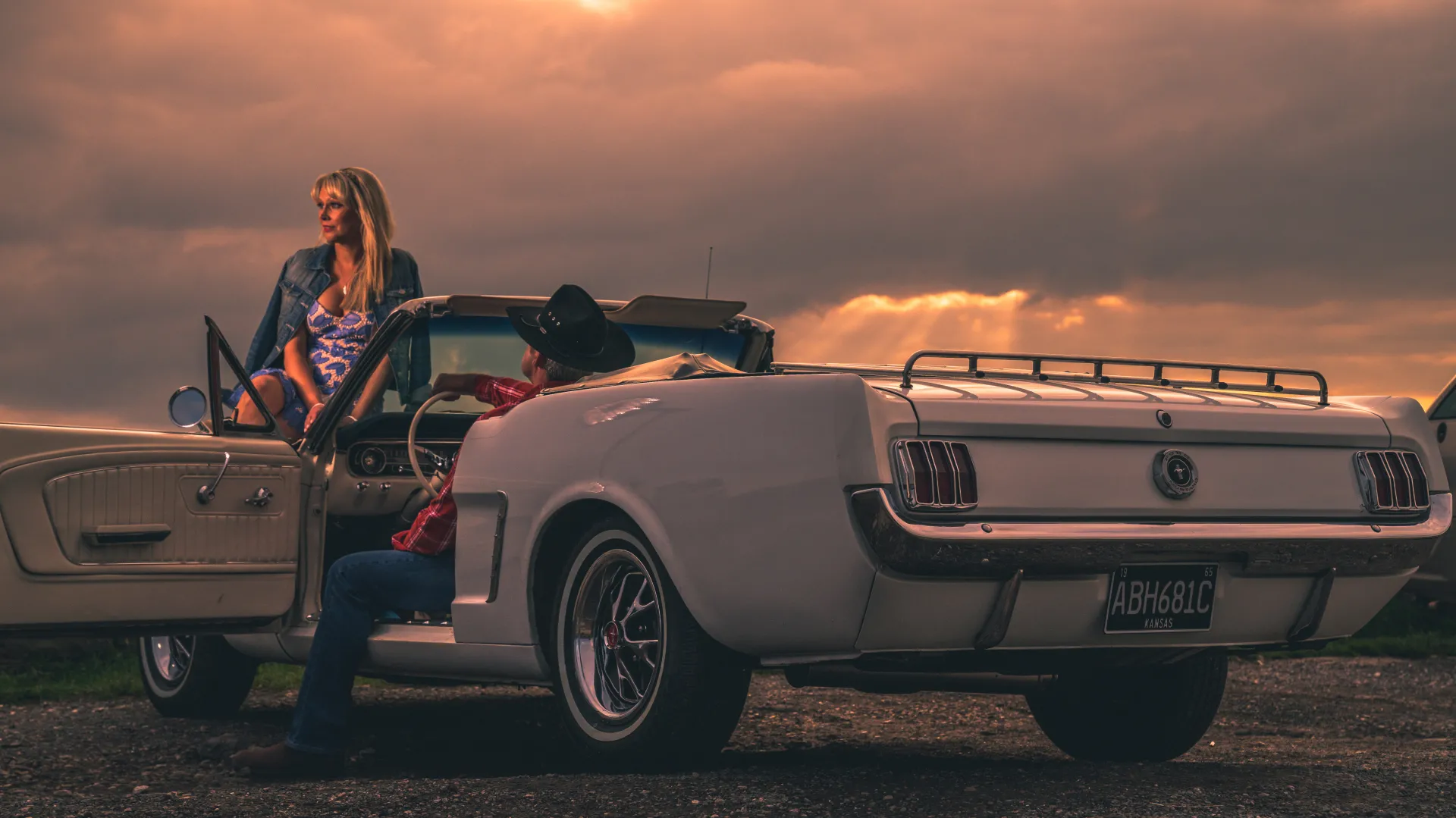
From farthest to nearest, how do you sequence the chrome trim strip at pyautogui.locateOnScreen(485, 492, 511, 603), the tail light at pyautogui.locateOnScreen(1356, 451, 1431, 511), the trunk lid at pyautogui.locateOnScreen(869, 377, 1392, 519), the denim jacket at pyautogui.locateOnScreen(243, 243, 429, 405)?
the denim jacket at pyautogui.locateOnScreen(243, 243, 429, 405) < the chrome trim strip at pyautogui.locateOnScreen(485, 492, 511, 603) < the tail light at pyautogui.locateOnScreen(1356, 451, 1431, 511) < the trunk lid at pyautogui.locateOnScreen(869, 377, 1392, 519)

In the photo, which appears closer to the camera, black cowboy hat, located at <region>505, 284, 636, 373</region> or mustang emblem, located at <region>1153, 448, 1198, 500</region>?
mustang emblem, located at <region>1153, 448, 1198, 500</region>

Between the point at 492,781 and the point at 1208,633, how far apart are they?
218cm

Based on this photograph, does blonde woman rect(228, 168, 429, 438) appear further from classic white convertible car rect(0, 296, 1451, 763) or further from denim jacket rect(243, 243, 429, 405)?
classic white convertible car rect(0, 296, 1451, 763)

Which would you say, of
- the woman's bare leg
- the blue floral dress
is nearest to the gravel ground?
the woman's bare leg

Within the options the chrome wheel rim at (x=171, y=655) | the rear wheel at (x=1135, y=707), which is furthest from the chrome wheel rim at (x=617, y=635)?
the chrome wheel rim at (x=171, y=655)

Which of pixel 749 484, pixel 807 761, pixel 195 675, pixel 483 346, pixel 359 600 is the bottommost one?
pixel 195 675

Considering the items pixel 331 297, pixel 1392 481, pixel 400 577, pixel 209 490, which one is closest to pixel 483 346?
pixel 400 577

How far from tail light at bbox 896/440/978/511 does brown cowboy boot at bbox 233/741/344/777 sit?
2513mm

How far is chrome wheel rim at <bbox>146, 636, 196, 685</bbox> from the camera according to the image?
25.5ft

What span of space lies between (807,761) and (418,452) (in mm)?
2097

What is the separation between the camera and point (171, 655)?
25.9 ft

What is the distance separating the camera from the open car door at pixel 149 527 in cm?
585

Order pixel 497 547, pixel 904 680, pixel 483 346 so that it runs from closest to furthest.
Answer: pixel 904 680 → pixel 497 547 → pixel 483 346

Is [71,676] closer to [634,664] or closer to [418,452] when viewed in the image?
[418,452]
